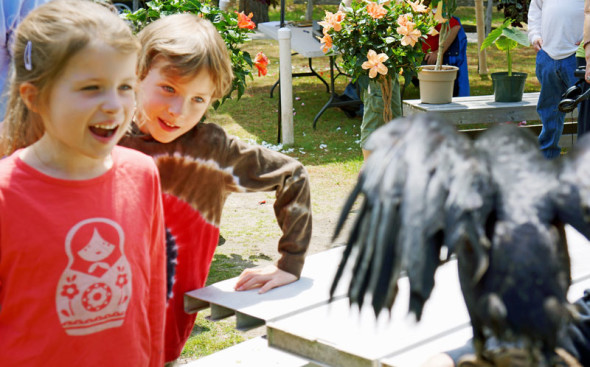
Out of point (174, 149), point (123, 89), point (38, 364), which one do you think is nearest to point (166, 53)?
point (174, 149)

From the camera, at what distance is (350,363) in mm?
1756

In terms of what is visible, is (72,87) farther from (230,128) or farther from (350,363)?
(230,128)

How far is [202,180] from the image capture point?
7.38 ft

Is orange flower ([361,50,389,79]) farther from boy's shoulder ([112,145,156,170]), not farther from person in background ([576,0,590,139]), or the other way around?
boy's shoulder ([112,145,156,170])

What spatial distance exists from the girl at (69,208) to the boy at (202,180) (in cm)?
51

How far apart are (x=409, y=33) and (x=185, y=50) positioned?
3.47 metres

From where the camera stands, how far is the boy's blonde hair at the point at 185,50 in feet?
6.75

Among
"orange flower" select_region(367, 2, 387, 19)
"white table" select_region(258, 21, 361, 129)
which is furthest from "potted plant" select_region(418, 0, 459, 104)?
"white table" select_region(258, 21, 361, 129)

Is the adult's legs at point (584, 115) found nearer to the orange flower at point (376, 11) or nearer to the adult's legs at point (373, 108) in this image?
the adult's legs at point (373, 108)

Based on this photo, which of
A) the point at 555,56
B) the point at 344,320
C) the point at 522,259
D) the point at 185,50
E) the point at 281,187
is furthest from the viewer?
the point at 555,56

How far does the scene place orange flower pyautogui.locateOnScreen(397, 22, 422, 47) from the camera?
5219mm

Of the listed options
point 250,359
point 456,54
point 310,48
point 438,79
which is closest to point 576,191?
point 250,359

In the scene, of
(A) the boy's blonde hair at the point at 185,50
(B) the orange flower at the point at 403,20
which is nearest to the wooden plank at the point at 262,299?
(A) the boy's blonde hair at the point at 185,50

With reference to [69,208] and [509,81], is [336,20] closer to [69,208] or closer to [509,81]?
[509,81]
